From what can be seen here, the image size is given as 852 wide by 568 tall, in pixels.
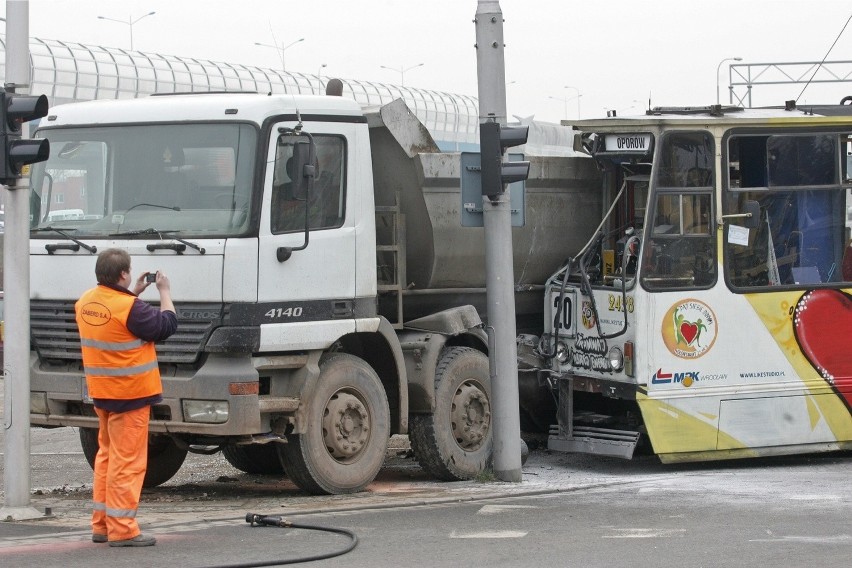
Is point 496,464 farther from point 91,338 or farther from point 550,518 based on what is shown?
point 91,338

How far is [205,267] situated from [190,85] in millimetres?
18079

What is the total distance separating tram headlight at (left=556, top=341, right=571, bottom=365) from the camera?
1191 centimetres

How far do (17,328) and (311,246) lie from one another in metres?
2.12

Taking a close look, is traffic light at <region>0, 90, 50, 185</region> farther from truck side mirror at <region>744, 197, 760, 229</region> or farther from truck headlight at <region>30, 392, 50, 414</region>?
truck side mirror at <region>744, 197, 760, 229</region>

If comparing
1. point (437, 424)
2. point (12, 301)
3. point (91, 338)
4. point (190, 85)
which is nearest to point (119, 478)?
point (91, 338)

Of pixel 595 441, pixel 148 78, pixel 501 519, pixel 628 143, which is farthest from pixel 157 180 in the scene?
pixel 148 78

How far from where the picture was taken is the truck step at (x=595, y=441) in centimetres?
1126

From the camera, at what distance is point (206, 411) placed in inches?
361

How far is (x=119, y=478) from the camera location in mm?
7770

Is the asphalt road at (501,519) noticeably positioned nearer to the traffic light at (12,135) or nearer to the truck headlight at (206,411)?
the truck headlight at (206,411)

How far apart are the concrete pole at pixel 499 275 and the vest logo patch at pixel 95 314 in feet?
11.9

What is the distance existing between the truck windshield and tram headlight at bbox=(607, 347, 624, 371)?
362 centimetres

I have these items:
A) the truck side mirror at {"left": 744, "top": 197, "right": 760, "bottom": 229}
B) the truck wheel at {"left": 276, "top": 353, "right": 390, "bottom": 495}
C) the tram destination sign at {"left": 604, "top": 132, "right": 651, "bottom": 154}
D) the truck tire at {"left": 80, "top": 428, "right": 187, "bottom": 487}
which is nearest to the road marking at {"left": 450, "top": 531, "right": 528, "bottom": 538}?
the truck wheel at {"left": 276, "top": 353, "right": 390, "bottom": 495}

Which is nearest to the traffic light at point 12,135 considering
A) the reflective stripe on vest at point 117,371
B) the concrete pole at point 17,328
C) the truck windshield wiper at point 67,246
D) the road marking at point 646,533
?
the concrete pole at point 17,328
